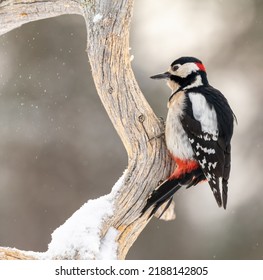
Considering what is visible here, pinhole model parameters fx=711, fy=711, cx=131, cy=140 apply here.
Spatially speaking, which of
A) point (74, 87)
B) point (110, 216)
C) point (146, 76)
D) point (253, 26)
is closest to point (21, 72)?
point (74, 87)

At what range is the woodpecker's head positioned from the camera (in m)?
3.48

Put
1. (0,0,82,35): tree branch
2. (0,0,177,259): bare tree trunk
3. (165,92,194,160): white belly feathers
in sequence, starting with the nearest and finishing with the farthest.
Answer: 1. (0,0,177,259): bare tree trunk
2. (165,92,194,160): white belly feathers
3. (0,0,82,35): tree branch

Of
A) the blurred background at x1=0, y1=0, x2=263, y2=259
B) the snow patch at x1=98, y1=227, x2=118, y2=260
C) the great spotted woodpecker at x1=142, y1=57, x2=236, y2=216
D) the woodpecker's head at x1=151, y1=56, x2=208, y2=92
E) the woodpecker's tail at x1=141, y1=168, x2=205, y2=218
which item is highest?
the blurred background at x1=0, y1=0, x2=263, y2=259

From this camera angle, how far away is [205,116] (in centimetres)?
338

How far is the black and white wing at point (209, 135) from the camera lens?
3.28 meters

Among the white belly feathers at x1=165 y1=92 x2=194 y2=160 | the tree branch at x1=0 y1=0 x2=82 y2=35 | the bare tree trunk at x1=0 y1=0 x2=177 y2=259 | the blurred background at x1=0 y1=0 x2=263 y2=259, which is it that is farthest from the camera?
the blurred background at x1=0 y1=0 x2=263 y2=259

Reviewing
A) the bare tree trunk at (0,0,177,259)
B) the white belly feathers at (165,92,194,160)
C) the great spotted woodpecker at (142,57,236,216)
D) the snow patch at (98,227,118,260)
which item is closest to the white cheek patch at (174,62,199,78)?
the great spotted woodpecker at (142,57,236,216)

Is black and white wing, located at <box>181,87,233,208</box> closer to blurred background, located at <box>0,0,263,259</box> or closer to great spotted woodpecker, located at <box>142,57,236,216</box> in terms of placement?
great spotted woodpecker, located at <box>142,57,236,216</box>

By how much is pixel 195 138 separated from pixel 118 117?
375 millimetres

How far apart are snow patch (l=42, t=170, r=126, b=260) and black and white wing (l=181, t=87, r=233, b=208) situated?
390 mm

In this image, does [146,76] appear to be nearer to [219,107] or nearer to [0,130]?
[0,130]

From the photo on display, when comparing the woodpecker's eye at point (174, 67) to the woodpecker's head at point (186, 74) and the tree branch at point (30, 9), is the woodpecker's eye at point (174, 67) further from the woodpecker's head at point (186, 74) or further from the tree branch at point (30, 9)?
the tree branch at point (30, 9)

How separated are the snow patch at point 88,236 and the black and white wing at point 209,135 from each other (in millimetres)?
390

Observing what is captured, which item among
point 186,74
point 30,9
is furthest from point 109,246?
point 30,9
